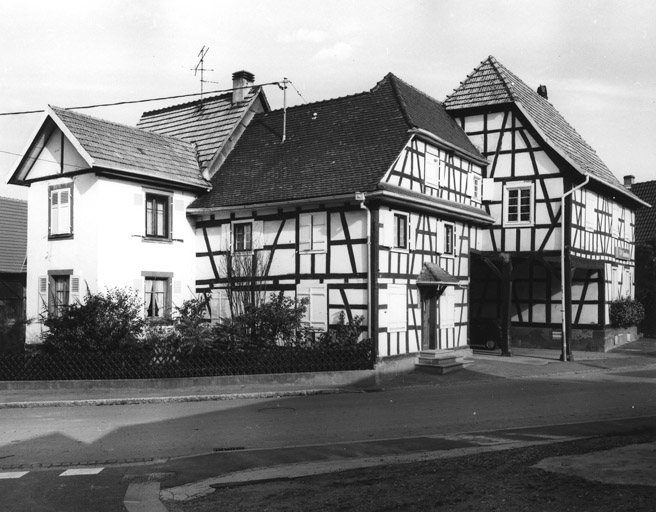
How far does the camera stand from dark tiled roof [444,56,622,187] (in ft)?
93.2

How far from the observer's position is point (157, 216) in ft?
76.8

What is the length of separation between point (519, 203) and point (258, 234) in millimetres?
11482

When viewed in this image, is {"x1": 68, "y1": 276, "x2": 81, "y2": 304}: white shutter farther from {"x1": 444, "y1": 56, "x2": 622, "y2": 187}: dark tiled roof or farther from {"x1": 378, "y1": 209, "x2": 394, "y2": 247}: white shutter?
{"x1": 444, "y1": 56, "x2": 622, "y2": 187}: dark tiled roof

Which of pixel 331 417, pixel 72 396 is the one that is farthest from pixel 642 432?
pixel 72 396

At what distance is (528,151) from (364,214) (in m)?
10.8

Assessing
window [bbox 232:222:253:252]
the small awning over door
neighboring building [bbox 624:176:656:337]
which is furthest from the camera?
neighboring building [bbox 624:176:656:337]

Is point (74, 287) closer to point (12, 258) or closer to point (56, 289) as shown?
point (56, 289)

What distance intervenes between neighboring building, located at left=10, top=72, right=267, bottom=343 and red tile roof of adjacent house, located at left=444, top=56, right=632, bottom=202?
40.2ft

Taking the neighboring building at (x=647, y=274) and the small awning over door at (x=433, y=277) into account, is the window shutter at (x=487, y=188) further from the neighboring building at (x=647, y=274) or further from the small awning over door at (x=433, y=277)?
the neighboring building at (x=647, y=274)

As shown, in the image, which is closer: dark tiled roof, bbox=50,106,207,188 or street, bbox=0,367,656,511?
street, bbox=0,367,656,511

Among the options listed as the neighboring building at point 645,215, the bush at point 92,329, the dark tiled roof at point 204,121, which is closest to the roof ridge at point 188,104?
the dark tiled roof at point 204,121

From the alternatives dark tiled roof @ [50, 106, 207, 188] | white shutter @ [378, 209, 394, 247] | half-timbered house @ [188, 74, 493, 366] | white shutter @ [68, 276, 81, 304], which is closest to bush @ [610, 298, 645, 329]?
half-timbered house @ [188, 74, 493, 366]

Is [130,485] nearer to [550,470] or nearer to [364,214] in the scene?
[550,470]

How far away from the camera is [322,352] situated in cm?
1938
